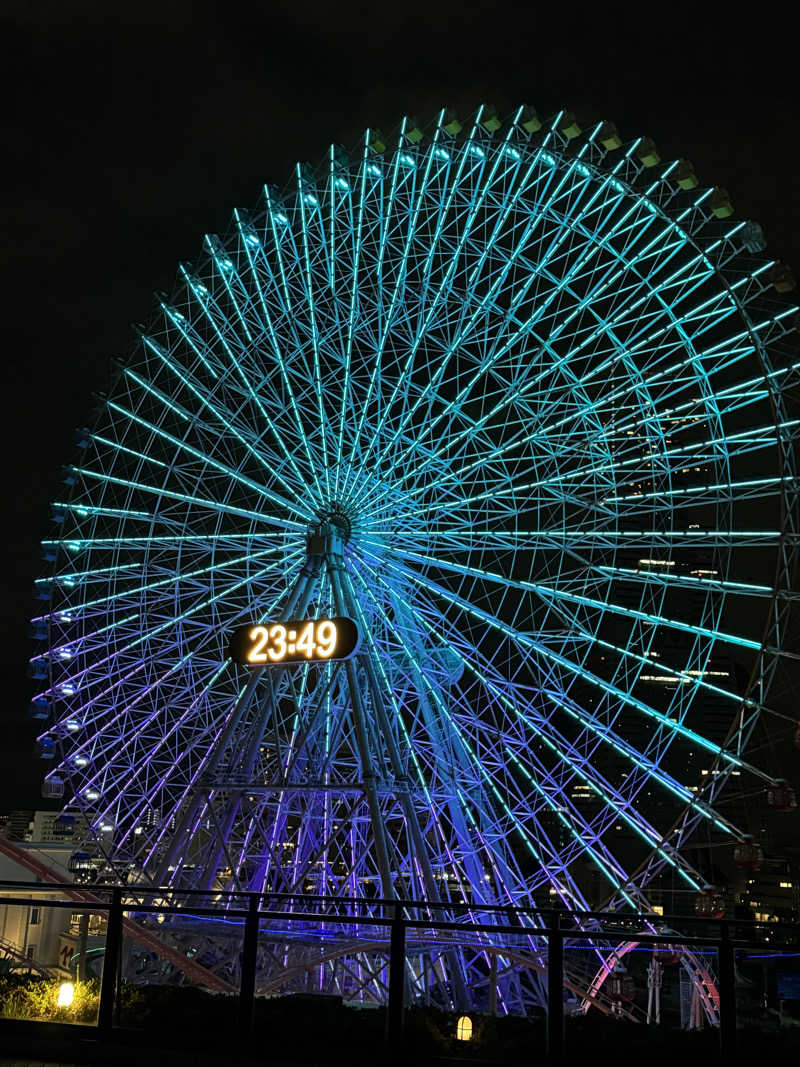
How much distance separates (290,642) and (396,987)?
14413mm

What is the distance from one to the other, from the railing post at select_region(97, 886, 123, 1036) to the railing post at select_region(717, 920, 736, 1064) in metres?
6.37

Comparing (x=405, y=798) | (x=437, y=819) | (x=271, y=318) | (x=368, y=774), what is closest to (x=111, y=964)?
(x=368, y=774)

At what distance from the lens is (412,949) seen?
21.7m

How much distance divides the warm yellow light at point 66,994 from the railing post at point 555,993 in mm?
5547

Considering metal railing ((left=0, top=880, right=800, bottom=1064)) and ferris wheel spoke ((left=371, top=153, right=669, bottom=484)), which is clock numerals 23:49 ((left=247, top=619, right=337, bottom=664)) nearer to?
ferris wheel spoke ((left=371, top=153, right=669, bottom=484))

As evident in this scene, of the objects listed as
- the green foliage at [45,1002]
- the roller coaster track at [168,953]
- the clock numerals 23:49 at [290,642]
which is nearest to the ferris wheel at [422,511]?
the clock numerals 23:49 at [290,642]

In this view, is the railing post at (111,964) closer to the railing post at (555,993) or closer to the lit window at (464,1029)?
the lit window at (464,1029)

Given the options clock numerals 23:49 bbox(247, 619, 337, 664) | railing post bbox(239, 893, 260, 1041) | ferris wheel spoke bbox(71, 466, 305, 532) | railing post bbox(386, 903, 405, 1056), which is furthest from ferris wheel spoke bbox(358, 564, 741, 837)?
railing post bbox(239, 893, 260, 1041)

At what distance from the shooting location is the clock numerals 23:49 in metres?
25.5

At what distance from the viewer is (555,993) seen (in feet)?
38.1

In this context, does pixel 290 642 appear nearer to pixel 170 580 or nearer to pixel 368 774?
pixel 368 774

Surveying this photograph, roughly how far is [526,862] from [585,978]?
53095mm

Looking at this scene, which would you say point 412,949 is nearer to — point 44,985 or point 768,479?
point 44,985

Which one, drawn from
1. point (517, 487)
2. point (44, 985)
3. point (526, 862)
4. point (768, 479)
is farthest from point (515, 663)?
point (526, 862)
